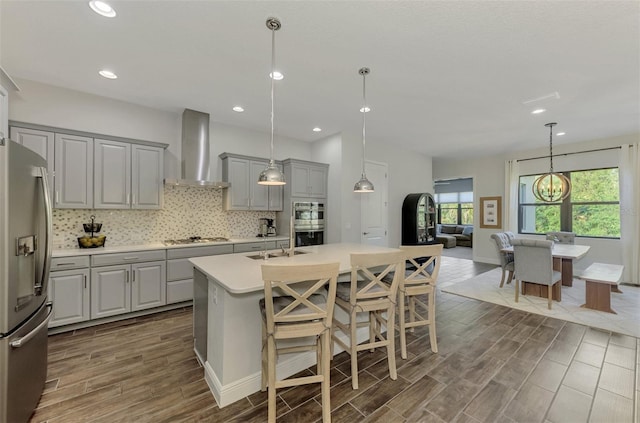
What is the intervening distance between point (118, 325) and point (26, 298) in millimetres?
1803

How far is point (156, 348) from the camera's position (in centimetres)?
263

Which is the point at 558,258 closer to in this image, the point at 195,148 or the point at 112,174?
the point at 195,148

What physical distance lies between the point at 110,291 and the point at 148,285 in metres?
0.38

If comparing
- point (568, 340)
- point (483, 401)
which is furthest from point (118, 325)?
point (568, 340)

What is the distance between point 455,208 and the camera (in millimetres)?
10859

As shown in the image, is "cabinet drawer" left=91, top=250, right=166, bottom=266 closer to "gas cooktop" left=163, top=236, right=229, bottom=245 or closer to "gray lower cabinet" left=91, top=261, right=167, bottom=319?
"gray lower cabinet" left=91, top=261, right=167, bottom=319

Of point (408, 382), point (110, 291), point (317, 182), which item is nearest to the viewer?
point (408, 382)

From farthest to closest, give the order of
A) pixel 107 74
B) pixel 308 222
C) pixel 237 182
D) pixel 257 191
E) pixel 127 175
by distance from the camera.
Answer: pixel 308 222 < pixel 257 191 < pixel 237 182 < pixel 127 175 < pixel 107 74

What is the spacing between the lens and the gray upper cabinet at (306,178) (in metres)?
4.73

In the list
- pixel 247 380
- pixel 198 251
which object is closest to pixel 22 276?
pixel 247 380

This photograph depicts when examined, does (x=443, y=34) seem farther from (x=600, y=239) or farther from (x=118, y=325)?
(x=600, y=239)

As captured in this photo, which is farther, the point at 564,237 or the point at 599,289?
the point at 564,237

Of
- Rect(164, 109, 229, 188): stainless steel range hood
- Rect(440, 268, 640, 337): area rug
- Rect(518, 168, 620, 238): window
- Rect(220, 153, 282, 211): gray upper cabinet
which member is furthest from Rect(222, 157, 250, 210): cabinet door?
Rect(518, 168, 620, 238): window

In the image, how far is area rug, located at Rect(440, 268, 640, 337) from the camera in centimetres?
318
